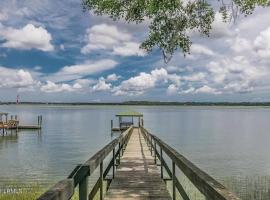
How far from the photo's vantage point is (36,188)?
65.5 feet

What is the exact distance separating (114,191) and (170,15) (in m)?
7.22

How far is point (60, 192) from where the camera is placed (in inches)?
133

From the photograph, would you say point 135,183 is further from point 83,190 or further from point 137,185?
point 83,190

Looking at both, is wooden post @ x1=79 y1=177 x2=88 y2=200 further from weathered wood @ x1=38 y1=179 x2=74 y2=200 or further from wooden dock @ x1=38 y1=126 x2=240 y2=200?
weathered wood @ x1=38 y1=179 x2=74 y2=200

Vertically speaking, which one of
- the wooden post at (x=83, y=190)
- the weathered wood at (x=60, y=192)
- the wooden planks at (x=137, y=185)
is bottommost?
the wooden planks at (x=137, y=185)

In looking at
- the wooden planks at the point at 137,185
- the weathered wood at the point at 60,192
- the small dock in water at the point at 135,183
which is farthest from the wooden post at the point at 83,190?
→ the wooden planks at the point at 137,185

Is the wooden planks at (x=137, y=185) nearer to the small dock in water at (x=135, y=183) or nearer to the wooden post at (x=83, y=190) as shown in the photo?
the small dock in water at (x=135, y=183)

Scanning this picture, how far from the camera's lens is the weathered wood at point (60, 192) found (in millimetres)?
3097

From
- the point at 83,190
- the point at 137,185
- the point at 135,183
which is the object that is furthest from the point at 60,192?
the point at 135,183

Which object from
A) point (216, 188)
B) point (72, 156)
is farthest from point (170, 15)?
point (72, 156)

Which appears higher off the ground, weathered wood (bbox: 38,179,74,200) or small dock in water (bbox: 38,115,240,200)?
weathered wood (bbox: 38,179,74,200)

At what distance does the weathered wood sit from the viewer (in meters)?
3.10

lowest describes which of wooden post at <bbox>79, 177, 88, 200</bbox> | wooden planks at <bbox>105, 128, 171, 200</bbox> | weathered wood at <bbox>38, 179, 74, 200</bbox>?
wooden planks at <bbox>105, 128, 171, 200</bbox>

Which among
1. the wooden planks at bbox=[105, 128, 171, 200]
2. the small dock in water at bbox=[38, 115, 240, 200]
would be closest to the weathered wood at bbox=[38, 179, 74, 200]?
the small dock in water at bbox=[38, 115, 240, 200]
